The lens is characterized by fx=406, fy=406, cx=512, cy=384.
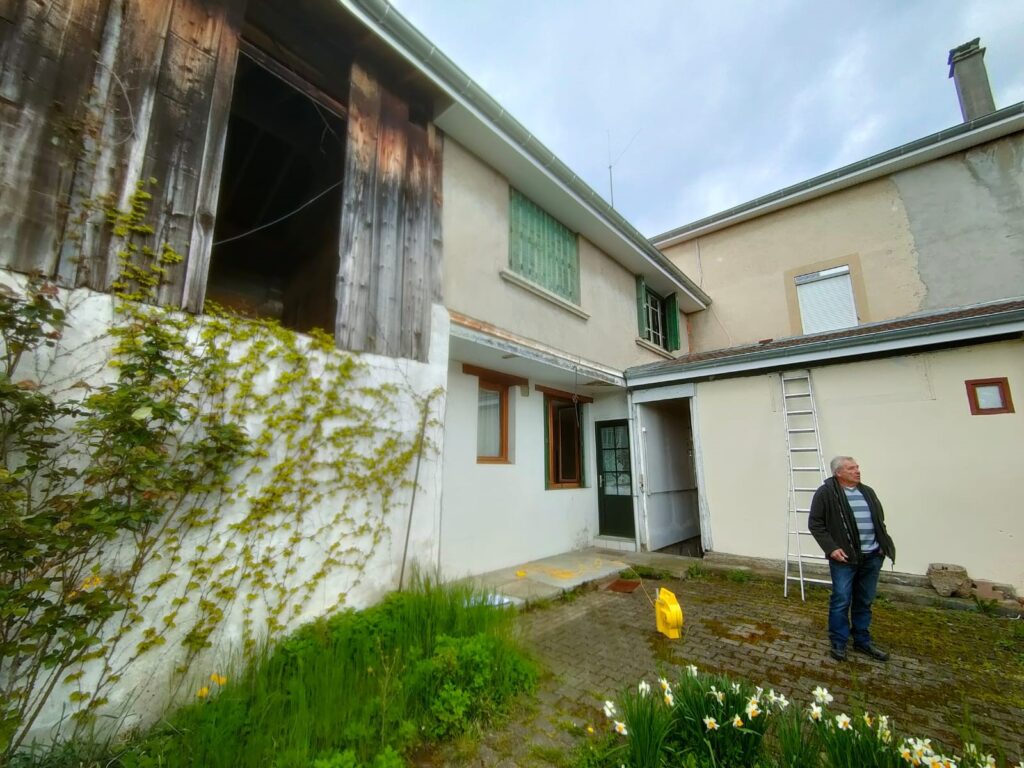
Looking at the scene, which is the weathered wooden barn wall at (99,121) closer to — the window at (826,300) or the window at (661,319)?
the window at (661,319)

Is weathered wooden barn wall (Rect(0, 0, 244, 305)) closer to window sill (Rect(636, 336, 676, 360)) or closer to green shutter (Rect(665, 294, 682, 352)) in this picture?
window sill (Rect(636, 336, 676, 360))

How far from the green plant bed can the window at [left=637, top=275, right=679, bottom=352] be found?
27.1ft

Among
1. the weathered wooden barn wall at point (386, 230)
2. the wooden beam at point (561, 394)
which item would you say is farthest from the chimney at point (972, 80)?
the weathered wooden barn wall at point (386, 230)

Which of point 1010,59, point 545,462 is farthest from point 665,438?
point 1010,59

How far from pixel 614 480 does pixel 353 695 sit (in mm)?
Answer: 6280

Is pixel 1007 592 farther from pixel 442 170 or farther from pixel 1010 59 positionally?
pixel 1010 59

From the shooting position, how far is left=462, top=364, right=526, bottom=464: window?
637 cm

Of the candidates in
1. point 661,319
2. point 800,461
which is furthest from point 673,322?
point 800,461

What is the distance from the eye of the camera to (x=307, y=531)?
359 cm

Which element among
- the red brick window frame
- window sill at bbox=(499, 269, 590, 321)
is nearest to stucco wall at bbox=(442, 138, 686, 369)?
window sill at bbox=(499, 269, 590, 321)

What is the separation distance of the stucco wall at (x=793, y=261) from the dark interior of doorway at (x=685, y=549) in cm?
570

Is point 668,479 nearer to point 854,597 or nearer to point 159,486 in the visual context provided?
point 854,597

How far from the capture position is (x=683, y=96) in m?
8.98

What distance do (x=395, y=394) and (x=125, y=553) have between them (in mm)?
2398
